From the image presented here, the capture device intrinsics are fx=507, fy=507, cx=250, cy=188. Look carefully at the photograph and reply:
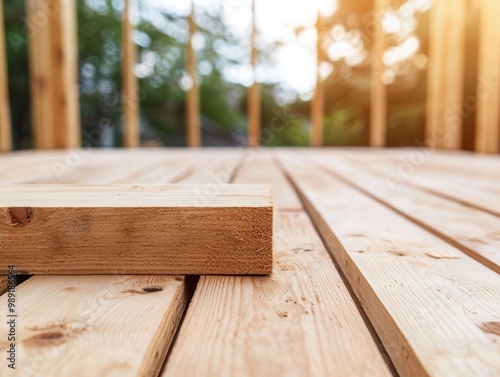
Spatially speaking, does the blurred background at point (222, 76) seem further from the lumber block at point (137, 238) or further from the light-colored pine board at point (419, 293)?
the lumber block at point (137, 238)

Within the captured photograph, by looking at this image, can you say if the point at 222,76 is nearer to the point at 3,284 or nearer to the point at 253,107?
the point at 253,107

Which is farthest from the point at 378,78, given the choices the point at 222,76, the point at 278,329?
the point at 278,329

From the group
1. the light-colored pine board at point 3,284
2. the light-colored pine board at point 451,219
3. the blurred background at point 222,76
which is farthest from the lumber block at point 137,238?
the blurred background at point 222,76

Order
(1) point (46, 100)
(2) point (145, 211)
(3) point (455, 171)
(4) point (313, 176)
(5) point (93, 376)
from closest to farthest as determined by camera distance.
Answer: (5) point (93, 376), (2) point (145, 211), (4) point (313, 176), (3) point (455, 171), (1) point (46, 100)

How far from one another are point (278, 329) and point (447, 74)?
320 cm

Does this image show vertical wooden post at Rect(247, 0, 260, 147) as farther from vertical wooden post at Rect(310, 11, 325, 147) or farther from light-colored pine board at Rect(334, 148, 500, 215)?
light-colored pine board at Rect(334, 148, 500, 215)

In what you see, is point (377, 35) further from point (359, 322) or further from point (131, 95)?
point (359, 322)

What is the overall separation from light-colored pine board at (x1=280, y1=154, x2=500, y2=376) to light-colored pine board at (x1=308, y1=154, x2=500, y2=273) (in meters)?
0.02

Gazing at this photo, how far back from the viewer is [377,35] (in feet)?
11.0

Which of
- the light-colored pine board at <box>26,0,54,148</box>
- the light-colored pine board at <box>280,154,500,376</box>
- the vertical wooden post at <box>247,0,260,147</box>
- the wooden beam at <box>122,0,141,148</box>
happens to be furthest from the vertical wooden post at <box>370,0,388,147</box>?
the light-colored pine board at <box>280,154,500,376</box>

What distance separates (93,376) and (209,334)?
4.0 inches

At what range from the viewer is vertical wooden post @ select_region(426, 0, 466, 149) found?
312cm

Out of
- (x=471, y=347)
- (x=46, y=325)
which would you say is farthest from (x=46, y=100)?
(x=471, y=347)

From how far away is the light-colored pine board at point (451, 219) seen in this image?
0.66 m
